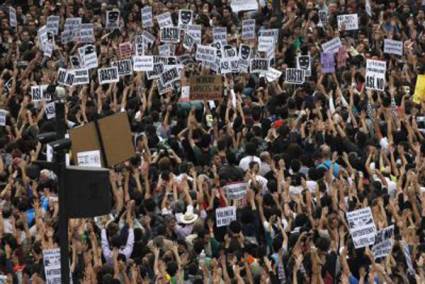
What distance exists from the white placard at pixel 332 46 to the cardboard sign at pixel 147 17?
383cm

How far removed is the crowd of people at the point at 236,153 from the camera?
19047 millimetres

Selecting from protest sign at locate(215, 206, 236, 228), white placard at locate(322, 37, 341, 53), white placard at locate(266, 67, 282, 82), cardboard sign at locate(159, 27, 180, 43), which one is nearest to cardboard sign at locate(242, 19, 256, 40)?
cardboard sign at locate(159, 27, 180, 43)

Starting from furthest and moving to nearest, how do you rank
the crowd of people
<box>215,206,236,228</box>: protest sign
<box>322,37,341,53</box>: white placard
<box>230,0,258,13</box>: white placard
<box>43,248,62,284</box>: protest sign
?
<box>230,0,258,13</box>: white placard < <box>322,37,341,53</box>: white placard < <box>215,206,236,228</box>: protest sign < the crowd of people < <box>43,248,62,284</box>: protest sign

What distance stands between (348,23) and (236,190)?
9.25 meters

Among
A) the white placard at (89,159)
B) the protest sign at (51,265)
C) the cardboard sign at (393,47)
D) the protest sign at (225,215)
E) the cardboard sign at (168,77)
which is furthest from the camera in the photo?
the cardboard sign at (393,47)

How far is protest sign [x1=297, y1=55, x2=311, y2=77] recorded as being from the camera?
26.9 metres

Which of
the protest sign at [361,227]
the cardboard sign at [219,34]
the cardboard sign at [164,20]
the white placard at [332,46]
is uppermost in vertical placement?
the cardboard sign at [164,20]

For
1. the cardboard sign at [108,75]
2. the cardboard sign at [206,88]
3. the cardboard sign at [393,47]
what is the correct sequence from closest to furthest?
the cardboard sign at [206,88] < the cardboard sign at [108,75] < the cardboard sign at [393,47]

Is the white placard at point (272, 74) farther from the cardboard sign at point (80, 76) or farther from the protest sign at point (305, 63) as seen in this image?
the cardboard sign at point (80, 76)

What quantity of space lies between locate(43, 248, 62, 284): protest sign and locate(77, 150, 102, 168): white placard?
2791 mm

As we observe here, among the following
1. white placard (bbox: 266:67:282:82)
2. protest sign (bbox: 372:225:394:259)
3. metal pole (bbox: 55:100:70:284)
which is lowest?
protest sign (bbox: 372:225:394:259)

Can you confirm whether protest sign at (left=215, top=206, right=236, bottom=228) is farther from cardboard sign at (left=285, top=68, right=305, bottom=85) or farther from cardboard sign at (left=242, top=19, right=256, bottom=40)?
cardboard sign at (left=242, top=19, right=256, bottom=40)

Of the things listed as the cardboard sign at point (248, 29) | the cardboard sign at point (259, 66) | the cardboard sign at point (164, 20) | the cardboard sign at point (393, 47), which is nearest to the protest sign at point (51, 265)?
the cardboard sign at point (259, 66)

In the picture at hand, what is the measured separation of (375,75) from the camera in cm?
2569
